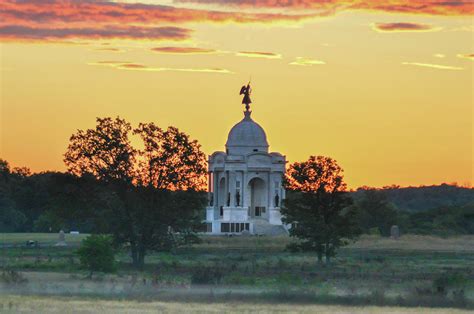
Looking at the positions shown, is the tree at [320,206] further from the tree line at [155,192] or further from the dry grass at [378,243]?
the dry grass at [378,243]

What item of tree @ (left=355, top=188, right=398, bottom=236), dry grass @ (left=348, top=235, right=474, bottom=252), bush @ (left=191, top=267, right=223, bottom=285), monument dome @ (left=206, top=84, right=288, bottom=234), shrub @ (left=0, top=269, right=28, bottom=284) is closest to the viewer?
shrub @ (left=0, top=269, right=28, bottom=284)

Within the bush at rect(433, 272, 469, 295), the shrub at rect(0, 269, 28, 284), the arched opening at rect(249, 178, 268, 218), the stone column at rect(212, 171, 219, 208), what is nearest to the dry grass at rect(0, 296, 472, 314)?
the bush at rect(433, 272, 469, 295)

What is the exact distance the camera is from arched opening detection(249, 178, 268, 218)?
165 metres

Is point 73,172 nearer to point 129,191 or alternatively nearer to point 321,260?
point 129,191

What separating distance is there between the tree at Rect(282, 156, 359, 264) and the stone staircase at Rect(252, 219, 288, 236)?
56879 millimetres

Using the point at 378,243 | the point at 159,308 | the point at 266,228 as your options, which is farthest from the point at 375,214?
the point at 159,308

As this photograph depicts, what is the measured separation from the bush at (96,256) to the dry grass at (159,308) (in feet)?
50.3

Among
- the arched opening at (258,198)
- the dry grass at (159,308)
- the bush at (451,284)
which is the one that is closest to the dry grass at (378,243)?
the arched opening at (258,198)

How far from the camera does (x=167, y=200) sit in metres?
90.1

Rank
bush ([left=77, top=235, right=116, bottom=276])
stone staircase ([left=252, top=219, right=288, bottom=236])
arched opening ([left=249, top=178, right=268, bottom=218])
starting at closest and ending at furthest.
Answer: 1. bush ([left=77, top=235, right=116, bottom=276])
2. stone staircase ([left=252, top=219, right=288, bottom=236])
3. arched opening ([left=249, top=178, right=268, bottom=218])

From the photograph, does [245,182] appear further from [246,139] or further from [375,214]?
[375,214]

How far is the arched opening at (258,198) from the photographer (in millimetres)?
165250

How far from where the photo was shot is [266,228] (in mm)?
156375

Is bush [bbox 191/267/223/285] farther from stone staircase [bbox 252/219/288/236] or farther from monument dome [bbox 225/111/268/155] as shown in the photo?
monument dome [bbox 225/111/268/155]
